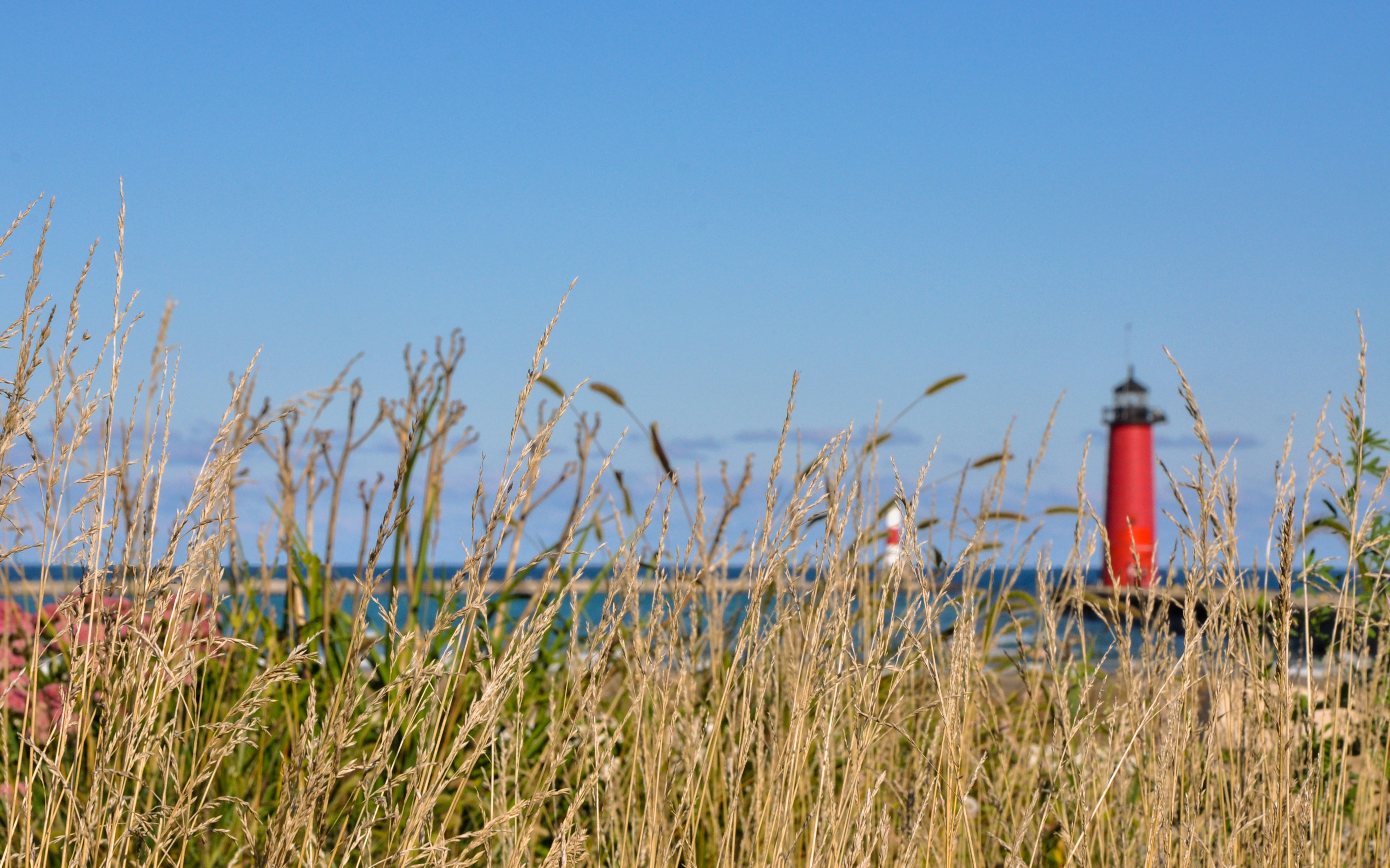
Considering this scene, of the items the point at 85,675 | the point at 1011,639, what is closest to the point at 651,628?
the point at 85,675

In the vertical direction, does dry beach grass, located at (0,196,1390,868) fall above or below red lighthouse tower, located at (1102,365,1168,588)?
below

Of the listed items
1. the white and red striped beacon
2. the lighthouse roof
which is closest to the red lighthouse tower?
the lighthouse roof

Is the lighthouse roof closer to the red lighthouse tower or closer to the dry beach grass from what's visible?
the red lighthouse tower

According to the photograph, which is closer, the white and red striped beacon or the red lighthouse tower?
the white and red striped beacon

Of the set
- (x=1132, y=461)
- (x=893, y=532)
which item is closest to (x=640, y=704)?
(x=893, y=532)

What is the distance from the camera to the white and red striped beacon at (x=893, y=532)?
4.82 feet

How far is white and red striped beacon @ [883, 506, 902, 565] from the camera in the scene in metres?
1.47

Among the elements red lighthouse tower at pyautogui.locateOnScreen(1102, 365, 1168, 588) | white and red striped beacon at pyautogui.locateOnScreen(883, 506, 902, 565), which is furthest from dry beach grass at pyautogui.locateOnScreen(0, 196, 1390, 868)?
red lighthouse tower at pyautogui.locateOnScreen(1102, 365, 1168, 588)

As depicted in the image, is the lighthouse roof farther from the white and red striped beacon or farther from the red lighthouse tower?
the white and red striped beacon

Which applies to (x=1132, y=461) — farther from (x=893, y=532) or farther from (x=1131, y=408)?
(x=893, y=532)

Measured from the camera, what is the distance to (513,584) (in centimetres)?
248

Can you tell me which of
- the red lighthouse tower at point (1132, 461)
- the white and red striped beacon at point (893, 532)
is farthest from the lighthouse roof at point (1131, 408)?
the white and red striped beacon at point (893, 532)

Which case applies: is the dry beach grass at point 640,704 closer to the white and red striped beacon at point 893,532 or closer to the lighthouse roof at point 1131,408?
the white and red striped beacon at point 893,532

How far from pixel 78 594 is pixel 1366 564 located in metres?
2.68
